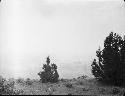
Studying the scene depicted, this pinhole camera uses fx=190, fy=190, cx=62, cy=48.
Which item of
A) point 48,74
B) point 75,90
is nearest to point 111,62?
point 75,90

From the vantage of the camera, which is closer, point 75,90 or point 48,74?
point 75,90

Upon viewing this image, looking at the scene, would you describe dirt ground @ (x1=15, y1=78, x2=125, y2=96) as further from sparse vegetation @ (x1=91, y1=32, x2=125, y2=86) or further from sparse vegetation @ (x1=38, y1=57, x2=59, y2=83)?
sparse vegetation @ (x1=38, y1=57, x2=59, y2=83)

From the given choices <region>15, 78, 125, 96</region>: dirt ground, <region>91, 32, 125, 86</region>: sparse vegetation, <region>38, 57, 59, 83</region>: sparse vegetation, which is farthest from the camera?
<region>38, 57, 59, 83</region>: sparse vegetation

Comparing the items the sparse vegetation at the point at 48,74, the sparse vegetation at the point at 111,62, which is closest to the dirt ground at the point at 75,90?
the sparse vegetation at the point at 111,62

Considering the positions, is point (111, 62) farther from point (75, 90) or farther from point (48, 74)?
point (48, 74)

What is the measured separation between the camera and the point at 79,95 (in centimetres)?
1296

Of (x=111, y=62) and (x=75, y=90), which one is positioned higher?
(x=111, y=62)

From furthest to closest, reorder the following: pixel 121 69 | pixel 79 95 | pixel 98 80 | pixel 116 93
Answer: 1. pixel 98 80
2. pixel 121 69
3. pixel 116 93
4. pixel 79 95

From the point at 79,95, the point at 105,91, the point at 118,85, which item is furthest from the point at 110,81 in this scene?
the point at 79,95

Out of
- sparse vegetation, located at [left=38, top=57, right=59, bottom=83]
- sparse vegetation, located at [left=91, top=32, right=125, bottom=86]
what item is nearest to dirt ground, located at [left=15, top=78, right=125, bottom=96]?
sparse vegetation, located at [left=91, top=32, right=125, bottom=86]

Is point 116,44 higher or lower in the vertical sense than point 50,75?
higher

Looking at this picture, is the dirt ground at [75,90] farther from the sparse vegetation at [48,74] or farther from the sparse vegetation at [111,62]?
the sparse vegetation at [48,74]

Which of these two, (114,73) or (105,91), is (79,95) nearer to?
(105,91)

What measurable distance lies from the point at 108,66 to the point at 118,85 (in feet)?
6.42
